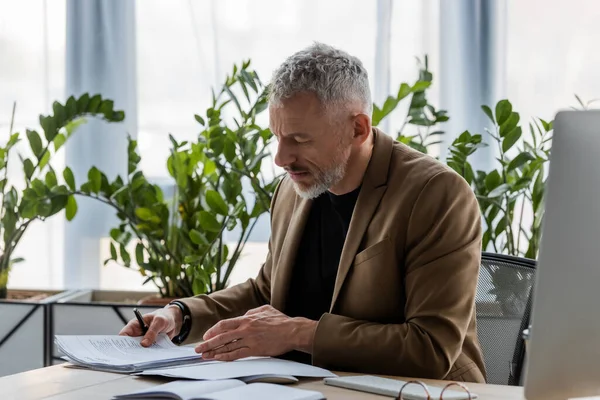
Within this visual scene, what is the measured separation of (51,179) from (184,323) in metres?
1.25

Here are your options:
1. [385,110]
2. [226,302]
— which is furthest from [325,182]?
[385,110]

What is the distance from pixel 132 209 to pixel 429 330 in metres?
1.56

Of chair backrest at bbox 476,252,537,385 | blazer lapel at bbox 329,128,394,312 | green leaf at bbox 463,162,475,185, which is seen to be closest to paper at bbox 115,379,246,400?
blazer lapel at bbox 329,128,394,312

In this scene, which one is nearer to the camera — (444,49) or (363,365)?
(363,365)

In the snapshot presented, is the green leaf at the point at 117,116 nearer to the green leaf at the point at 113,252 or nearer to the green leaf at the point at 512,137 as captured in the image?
the green leaf at the point at 113,252

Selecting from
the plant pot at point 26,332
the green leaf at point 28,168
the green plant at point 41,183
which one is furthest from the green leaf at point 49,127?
the plant pot at point 26,332

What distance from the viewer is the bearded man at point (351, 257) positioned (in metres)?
1.67

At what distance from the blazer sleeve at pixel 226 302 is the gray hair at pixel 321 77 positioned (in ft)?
1.40

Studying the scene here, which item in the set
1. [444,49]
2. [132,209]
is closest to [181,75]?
[132,209]

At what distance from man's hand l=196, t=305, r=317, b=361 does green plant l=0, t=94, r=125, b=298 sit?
1.46m

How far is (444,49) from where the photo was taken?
3051 mm

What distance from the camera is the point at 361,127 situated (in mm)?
1955

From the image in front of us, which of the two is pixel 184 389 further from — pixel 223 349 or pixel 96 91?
pixel 96 91

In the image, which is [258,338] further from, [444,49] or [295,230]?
[444,49]
